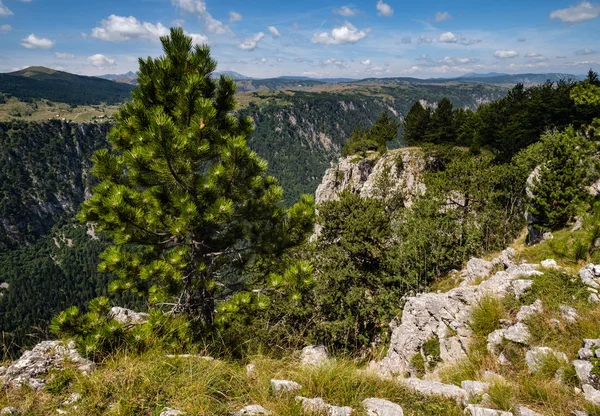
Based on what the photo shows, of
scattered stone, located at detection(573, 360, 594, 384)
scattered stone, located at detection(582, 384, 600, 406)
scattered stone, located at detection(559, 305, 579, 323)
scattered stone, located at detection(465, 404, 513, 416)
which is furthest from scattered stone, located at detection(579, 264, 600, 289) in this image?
scattered stone, located at detection(465, 404, 513, 416)

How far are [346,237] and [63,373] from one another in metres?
17.2

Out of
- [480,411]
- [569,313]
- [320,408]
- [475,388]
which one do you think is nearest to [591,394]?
[475,388]

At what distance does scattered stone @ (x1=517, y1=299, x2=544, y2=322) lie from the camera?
20.8ft

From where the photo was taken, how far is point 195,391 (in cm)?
421

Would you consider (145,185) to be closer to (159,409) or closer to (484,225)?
(159,409)

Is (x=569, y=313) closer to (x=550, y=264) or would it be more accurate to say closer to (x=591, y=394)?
(x=591, y=394)

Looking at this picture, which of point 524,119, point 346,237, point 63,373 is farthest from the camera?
point 524,119

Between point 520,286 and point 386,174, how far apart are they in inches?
1730

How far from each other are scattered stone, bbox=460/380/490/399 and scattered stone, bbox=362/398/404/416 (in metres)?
1.17

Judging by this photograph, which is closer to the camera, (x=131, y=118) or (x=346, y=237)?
(x=131, y=118)

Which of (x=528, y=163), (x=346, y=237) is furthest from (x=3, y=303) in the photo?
(x=528, y=163)

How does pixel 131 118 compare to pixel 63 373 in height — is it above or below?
above

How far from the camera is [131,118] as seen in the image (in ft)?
23.7

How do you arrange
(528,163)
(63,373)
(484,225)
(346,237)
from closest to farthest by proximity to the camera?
(63,373) → (346,237) → (484,225) → (528,163)
